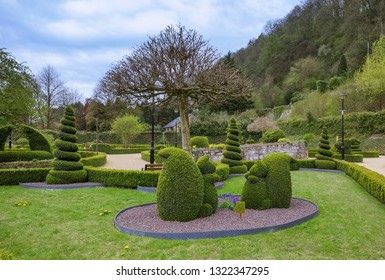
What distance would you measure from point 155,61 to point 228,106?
29804 millimetres

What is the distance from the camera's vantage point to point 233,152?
12.9 metres

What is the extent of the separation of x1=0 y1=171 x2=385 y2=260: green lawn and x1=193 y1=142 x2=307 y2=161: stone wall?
7.94 m

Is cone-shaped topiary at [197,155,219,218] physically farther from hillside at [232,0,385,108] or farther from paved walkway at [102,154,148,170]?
hillside at [232,0,385,108]

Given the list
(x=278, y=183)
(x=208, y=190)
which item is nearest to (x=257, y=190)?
(x=278, y=183)

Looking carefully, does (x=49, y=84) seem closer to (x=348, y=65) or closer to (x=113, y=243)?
(x=113, y=243)

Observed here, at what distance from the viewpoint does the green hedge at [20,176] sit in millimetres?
10602

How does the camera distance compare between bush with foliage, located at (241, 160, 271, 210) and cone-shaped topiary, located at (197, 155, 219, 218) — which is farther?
bush with foliage, located at (241, 160, 271, 210)

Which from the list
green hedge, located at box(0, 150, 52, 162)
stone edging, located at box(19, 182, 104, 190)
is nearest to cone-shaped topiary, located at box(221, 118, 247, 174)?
stone edging, located at box(19, 182, 104, 190)

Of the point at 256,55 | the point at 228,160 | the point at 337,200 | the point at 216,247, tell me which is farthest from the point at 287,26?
the point at 216,247

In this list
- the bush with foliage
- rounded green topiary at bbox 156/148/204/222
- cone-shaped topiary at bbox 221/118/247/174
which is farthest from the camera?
cone-shaped topiary at bbox 221/118/247/174

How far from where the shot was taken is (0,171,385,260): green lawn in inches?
164

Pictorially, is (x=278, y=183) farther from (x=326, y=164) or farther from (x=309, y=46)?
(x=309, y=46)

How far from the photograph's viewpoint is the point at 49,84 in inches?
1448

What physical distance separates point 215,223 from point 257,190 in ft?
5.05
